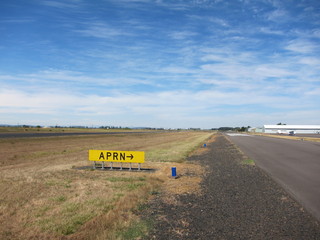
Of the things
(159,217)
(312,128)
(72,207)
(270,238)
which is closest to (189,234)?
(159,217)

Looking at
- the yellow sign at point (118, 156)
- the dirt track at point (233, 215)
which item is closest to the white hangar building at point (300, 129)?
the yellow sign at point (118, 156)

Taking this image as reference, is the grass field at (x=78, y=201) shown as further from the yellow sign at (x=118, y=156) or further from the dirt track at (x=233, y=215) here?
the yellow sign at (x=118, y=156)

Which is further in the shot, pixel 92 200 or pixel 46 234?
pixel 92 200

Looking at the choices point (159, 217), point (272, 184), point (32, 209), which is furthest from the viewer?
point (272, 184)

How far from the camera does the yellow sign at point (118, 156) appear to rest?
14195 millimetres

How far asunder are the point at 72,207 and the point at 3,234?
6.83 feet

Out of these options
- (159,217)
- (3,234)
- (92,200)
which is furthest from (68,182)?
(159,217)

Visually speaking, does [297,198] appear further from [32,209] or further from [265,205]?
[32,209]

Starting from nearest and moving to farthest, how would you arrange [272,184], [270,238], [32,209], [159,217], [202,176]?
[270,238]
[159,217]
[32,209]
[272,184]
[202,176]

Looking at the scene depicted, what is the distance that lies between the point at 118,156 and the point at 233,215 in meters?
8.97

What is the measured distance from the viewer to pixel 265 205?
7887 mm

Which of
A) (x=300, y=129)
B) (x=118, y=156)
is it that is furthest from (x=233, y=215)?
(x=300, y=129)

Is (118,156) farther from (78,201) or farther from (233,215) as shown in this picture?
(233,215)

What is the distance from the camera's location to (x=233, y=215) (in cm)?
698
